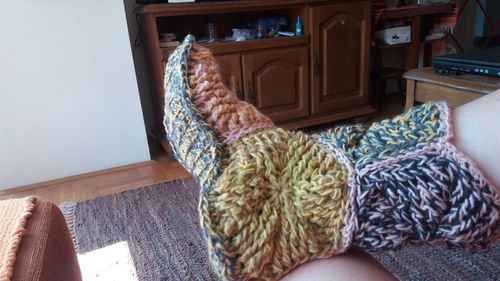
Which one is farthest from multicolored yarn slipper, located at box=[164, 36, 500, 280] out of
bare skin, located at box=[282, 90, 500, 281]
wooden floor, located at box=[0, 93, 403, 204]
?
wooden floor, located at box=[0, 93, 403, 204]

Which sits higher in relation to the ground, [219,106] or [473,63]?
[219,106]

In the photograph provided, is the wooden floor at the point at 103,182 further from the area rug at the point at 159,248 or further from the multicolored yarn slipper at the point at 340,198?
the multicolored yarn slipper at the point at 340,198

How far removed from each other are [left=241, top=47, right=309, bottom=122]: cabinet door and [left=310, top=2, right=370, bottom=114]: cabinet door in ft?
0.22

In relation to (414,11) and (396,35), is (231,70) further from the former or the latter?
(414,11)

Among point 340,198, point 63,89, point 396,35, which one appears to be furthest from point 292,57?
point 340,198

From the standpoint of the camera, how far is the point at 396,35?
2326 millimetres

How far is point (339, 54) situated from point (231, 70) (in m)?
0.63

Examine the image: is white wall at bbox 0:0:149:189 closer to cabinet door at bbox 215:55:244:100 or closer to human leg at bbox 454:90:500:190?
cabinet door at bbox 215:55:244:100

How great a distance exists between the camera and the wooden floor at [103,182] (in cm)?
161

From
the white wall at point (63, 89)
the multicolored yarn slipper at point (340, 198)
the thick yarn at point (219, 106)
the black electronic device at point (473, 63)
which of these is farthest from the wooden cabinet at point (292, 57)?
the multicolored yarn slipper at point (340, 198)

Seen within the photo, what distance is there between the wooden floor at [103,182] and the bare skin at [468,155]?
1355mm

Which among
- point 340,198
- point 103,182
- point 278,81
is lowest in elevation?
point 103,182

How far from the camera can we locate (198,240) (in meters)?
1.23

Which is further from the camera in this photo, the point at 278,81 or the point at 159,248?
the point at 278,81
